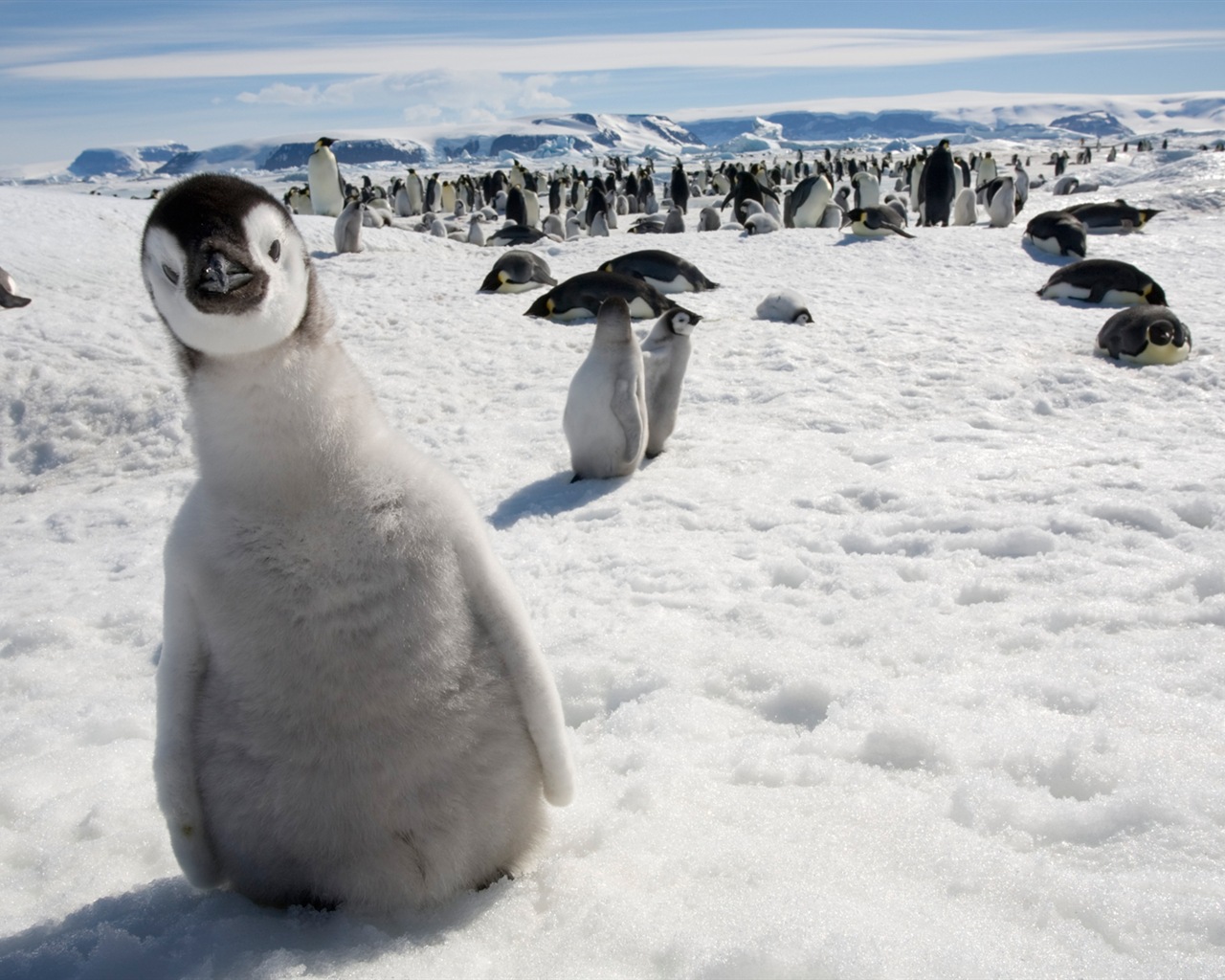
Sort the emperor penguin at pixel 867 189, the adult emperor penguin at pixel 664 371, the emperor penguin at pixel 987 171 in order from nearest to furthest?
1. the adult emperor penguin at pixel 664 371
2. the emperor penguin at pixel 867 189
3. the emperor penguin at pixel 987 171

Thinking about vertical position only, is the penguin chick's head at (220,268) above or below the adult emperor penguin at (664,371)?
above

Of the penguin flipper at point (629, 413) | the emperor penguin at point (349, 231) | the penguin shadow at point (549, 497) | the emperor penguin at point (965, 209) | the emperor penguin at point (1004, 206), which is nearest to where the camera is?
the penguin shadow at point (549, 497)

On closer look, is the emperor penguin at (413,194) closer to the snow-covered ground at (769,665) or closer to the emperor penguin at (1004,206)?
the emperor penguin at (1004,206)

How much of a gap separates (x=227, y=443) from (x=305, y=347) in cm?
22

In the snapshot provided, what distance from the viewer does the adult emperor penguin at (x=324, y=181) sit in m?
17.4

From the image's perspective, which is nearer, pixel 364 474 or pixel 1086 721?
pixel 364 474

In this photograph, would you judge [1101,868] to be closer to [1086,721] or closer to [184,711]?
[1086,721]

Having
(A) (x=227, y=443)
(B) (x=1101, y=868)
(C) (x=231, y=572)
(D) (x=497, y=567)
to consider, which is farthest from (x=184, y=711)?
(B) (x=1101, y=868)

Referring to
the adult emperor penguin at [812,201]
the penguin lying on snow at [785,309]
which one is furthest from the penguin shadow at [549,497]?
the adult emperor penguin at [812,201]

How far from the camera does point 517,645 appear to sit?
184 centimetres

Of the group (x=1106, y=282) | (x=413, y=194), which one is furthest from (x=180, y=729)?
(x=413, y=194)

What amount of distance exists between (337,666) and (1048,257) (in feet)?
47.0

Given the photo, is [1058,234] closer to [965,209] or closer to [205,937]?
[965,209]

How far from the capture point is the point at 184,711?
180cm
